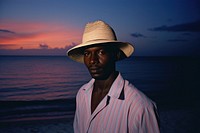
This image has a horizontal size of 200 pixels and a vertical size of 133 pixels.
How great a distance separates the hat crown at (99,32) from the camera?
181cm

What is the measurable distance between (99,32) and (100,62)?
0.26 meters

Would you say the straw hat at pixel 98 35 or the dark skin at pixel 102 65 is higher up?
the straw hat at pixel 98 35

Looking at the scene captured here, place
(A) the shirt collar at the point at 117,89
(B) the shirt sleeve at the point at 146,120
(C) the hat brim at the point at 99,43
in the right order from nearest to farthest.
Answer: (B) the shirt sleeve at the point at 146,120 → (A) the shirt collar at the point at 117,89 → (C) the hat brim at the point at 99,43

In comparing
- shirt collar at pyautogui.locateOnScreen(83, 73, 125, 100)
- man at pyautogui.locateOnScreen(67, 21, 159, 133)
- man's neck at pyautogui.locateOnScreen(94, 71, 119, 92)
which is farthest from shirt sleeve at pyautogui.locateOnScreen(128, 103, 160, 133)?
man's neck at pyautogui.locateOnScreen(94, 71, 119, 92)

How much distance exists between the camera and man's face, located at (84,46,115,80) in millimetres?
1835

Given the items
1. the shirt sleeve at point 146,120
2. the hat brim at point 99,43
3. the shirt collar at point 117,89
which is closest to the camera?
the shirt sleeve at point 146,120

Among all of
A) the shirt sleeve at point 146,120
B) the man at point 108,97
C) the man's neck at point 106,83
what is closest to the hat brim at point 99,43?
the man at point 108,97

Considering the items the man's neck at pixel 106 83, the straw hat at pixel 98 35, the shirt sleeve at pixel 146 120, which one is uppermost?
the straw hat at pixel 98 35

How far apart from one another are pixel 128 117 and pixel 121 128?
10 centimetres

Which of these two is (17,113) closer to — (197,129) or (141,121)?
(197,129)

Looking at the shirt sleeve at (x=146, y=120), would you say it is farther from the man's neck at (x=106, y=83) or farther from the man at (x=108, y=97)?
the man's neck at (x=106, y=83)

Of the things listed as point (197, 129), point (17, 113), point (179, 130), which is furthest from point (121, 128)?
point (17, 113)

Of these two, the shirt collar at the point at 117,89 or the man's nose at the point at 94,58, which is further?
the man's nose at the point at 94,58

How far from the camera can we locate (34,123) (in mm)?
8609
